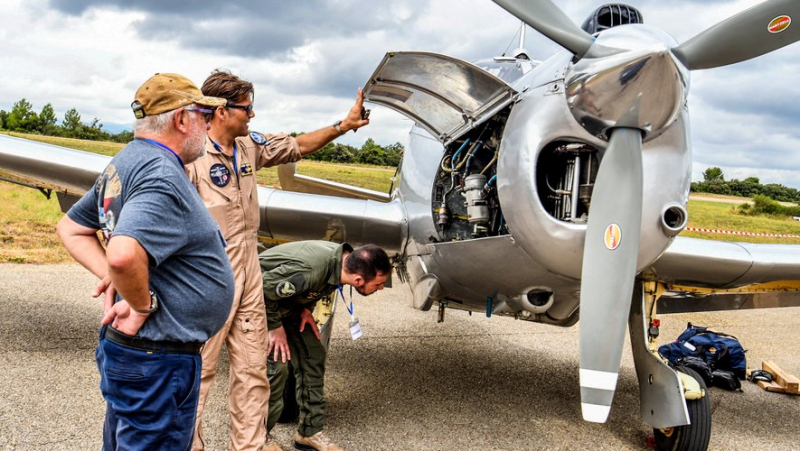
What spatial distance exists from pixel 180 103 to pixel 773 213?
31740 millimetres

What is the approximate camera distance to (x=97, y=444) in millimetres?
3773

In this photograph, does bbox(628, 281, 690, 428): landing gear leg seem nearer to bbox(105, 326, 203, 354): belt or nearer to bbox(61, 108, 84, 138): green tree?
bbox(105, 326, 203, 354): belt

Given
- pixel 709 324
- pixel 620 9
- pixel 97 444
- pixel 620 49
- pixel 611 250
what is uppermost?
pixel 620 9

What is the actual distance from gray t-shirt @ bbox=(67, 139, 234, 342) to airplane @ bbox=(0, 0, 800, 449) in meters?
1.85

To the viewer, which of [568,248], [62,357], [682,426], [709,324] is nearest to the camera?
[568,248]

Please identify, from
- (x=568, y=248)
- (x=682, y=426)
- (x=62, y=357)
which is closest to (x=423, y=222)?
(x=568, y=248)

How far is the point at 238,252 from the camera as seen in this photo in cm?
331

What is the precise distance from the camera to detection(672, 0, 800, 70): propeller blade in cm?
288

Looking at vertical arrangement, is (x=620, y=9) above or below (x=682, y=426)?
above

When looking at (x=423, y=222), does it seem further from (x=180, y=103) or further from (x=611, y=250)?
(x=180, y=103)

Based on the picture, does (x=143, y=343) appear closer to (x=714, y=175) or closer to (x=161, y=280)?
(x=161, y=280)

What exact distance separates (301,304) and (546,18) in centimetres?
236

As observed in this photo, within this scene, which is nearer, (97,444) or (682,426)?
(97,444)

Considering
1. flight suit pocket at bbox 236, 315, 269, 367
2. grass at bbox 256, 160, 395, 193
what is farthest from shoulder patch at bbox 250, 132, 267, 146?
grass at bbox 256, 160, 395, 193
